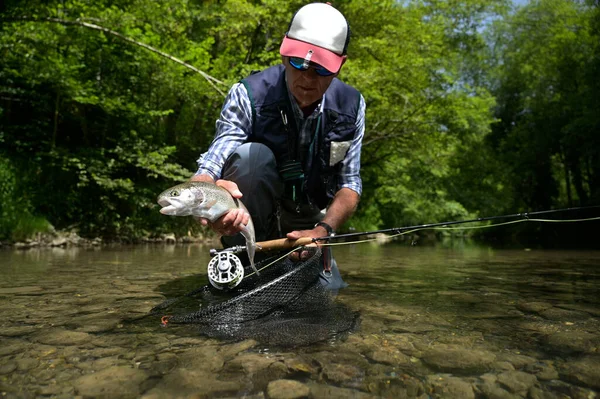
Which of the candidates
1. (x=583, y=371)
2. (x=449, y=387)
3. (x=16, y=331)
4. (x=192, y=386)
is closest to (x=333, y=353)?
(x=449, y=387)

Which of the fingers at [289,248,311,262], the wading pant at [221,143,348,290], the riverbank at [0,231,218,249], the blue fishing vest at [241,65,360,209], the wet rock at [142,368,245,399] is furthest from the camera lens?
the riverbank at [0,231,218,249]

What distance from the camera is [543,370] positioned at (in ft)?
5.34

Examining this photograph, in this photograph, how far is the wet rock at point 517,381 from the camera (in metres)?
1.45

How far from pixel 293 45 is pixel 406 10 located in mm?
17274

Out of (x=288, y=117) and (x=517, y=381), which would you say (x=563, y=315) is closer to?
(x=517, y=381)

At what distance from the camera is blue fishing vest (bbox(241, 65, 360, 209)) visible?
3250 millimetres

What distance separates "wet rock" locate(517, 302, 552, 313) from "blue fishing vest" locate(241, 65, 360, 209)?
5.37 feet

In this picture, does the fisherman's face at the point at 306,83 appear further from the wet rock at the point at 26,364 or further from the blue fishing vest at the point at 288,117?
the wet rock at the point at 26,364

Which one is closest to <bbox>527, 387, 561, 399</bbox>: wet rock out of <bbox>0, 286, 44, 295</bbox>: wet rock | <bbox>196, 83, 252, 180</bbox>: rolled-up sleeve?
<bbox>196, 83, 252, 180</bbox>: rolled-up sleeve

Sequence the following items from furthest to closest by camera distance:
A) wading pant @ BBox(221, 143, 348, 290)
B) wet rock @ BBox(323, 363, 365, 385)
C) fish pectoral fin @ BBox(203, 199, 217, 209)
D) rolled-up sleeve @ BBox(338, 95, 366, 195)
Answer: rolled-up sleeve @ BBox(338, 95, 366, 195) → wading pant @ BBox(221, 143, 348, 290) → fish pectoral fin @ BBox(203, 199, 217, 209) → wet rock @ BBox(323, 363, 365, 385)

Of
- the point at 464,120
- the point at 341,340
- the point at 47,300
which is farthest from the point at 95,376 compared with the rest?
the point at 464,120

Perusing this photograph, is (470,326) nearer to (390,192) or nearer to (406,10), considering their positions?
(390,192)

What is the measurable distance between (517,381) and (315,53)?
83.5 inches

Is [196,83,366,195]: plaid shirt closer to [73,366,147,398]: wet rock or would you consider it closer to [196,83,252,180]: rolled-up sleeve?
[196,83,252,180]: rolled-up sleeve
